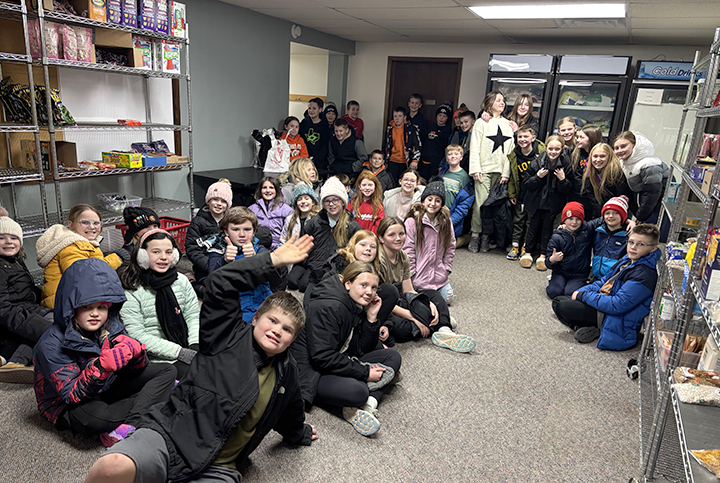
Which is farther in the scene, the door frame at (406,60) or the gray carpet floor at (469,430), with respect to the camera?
the door frame at (406,60)

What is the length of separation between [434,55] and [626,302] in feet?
17.2

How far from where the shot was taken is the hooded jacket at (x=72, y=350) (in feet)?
6.51

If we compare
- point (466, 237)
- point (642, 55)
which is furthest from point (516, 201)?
point (642, 55)

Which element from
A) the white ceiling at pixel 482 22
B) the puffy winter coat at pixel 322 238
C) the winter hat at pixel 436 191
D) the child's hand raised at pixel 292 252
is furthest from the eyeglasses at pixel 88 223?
the white ceiling at pixel 482 22

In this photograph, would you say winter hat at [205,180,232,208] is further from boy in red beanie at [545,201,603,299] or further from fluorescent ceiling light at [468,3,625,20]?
fluorescent ceiling light at [468,3,625,20]

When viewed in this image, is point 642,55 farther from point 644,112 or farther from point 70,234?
point 70,234

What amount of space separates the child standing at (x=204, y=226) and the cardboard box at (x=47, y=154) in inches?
41.4

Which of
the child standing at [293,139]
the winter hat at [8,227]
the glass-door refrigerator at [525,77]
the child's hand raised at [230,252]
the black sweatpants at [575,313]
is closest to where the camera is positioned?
the winter hat at [8,227]

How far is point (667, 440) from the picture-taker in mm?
2248

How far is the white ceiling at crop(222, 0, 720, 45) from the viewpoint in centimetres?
421

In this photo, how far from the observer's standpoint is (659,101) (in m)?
5.54

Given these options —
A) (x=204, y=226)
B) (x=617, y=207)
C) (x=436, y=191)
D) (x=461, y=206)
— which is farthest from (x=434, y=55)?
(x=204, y=226)

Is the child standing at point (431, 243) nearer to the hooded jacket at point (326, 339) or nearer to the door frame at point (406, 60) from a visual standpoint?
the hooded jacket at point (326, 339)

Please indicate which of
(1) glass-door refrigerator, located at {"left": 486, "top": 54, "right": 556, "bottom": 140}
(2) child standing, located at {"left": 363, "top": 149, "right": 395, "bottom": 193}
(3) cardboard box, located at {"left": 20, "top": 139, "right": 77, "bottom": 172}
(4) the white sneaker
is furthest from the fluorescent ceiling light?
(4) the white sneaker
